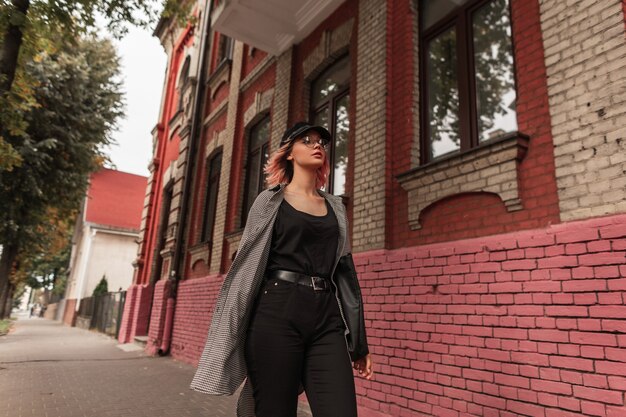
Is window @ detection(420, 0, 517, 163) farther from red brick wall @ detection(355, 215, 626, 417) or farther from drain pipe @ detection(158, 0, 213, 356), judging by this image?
drain pipe @ detection(158, 0, 213, 356)

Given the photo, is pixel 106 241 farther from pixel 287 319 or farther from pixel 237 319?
pixel 287 319

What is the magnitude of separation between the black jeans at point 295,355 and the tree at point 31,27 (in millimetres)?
5201

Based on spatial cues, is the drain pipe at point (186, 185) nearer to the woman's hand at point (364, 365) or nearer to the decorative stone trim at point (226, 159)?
the decorative stone trim at point (226, 159)

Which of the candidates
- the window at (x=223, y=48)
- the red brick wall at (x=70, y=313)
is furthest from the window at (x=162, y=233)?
the red brick wall at (x=70, y=313)

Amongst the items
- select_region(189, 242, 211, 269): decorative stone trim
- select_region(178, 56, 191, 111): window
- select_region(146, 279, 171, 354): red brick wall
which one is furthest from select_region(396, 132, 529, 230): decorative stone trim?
select_region(178, 56, 191, 111): window

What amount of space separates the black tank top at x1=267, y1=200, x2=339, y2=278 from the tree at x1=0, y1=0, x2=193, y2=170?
4.96 m

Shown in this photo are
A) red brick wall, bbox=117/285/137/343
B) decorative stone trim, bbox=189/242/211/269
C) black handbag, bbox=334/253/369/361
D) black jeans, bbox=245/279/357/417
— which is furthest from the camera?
red brick wall, bbox=117/285/137/343

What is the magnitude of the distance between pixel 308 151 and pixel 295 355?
1088mm

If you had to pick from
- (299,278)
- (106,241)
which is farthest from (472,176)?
(106,241)

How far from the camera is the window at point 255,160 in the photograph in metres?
8.04

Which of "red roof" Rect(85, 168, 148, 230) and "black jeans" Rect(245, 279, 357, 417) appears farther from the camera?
"red roof" Rect(85, 168, 148, 230)

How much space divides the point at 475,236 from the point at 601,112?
1.26 m

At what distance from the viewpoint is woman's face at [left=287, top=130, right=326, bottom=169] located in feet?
8.03

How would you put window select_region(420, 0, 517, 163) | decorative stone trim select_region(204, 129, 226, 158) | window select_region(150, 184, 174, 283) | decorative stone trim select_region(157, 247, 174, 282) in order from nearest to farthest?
1. window select_region(420, 0, 517, 163)
2. decorative stone trim select_region(204, 129, 226, 158)
3. decorative stone trim select_region(157, 247, 174, 282)
4. window select_region(150, 184, 174, 283)
